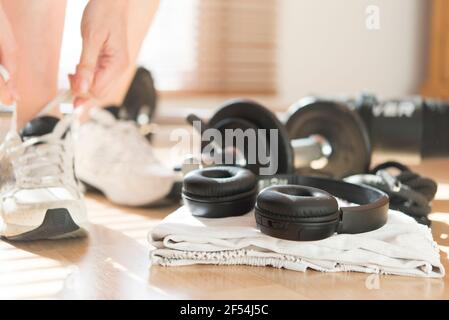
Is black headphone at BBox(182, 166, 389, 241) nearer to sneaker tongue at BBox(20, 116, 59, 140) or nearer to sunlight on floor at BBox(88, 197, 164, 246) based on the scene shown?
sunlight on floor at BBox(88, 197, 164, 246)

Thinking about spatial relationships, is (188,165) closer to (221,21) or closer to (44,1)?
(44,1)

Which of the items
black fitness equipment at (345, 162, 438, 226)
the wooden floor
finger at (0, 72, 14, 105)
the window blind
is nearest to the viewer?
the wooden floor

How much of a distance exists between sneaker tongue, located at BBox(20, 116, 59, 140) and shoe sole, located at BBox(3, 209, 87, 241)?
0.56 ft

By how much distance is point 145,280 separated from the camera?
0.81m

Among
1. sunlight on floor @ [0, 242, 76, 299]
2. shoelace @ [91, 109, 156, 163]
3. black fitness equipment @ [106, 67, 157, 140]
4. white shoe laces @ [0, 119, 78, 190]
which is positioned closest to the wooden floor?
sunlight on floor @ [0, 242, 76, 299]

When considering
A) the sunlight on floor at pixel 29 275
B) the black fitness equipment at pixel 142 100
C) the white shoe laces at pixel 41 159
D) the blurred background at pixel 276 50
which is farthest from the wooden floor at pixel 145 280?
the blurred background at pixel 276 50

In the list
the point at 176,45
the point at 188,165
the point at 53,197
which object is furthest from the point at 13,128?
the point at 176,45

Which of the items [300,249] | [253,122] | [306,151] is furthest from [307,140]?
[300,249]

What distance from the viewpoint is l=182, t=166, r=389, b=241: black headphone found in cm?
83

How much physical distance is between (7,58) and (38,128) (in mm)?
129

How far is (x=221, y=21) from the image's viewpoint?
3.01 metres

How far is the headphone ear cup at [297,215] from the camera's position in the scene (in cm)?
82

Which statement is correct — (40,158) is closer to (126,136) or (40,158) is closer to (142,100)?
(126,136)

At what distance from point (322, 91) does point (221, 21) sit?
60cm
